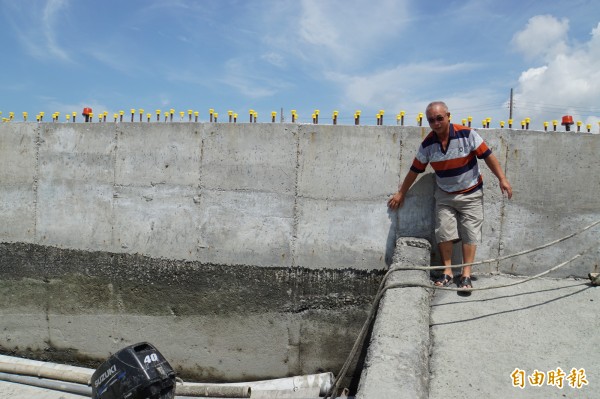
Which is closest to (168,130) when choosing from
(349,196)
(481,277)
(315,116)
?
(315,116)

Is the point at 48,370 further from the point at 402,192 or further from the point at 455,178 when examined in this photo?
the point at 455,178

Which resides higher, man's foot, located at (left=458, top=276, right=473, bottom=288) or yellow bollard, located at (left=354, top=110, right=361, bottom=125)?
yellow bollard, located at (left=354, top=110, right=361, bottom=125)

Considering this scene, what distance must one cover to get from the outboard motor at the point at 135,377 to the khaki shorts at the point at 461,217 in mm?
2580

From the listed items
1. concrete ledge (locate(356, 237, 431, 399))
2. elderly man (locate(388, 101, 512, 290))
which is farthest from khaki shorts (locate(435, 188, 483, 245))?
concrete ledge (locate(356, 237, 431, 399))

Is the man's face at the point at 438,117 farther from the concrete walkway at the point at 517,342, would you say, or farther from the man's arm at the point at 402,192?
the concrete walkway at the point at 517,342

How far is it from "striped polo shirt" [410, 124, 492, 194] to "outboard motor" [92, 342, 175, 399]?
2737 mm

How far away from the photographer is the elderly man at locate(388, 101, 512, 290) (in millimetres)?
3867

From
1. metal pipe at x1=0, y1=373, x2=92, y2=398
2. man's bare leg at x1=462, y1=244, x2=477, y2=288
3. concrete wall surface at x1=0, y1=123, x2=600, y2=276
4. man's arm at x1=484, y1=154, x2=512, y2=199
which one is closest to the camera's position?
man's arm at x1=484, y1=154, x2=512, y2=199

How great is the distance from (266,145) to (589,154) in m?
2.99

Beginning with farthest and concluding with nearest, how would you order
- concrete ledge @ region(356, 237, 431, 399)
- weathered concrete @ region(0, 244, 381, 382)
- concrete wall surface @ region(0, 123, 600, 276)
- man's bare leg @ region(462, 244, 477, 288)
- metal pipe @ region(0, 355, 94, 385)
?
metal pipe @ region(0, 355, 94, 385) → weathered concrete @ region(0, 244, 381, 382) → concrete wall surface @ region(0, 123, 600, 276) → man's bare leg @ region(462, 244, 477, 288) → concrete ledge @ region(356, 237, 431, 399)

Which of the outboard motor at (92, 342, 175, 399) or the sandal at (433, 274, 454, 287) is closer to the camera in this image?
the outboard motor at (92, 342, 175, 399)

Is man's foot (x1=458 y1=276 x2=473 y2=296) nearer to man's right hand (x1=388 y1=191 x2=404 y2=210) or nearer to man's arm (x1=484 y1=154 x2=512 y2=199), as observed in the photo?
man's arm (x1=484 y1=154 x2=512 y2=199)

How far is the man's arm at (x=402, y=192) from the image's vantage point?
13.7 ft

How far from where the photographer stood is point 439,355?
9.66 ft
